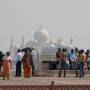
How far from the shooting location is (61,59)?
73.5ft

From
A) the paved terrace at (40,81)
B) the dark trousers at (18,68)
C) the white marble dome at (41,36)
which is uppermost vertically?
the white marble dome at (41,36)

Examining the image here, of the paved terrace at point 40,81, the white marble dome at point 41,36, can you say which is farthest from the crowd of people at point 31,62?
the white marble dome at point 41,36

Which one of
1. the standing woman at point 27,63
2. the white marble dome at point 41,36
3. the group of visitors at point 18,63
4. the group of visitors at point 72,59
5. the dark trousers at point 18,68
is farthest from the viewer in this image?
the white marble dome at point 41,36

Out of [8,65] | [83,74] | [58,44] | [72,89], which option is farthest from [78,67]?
[58,44]

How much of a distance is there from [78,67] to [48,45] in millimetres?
84465

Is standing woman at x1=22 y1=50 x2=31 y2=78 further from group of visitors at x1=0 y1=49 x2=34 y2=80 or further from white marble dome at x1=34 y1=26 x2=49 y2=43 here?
white marble dome at x1=34 y1=26 x2=49 y2=43

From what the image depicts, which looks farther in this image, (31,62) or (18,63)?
(18,63)

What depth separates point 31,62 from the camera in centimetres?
2198

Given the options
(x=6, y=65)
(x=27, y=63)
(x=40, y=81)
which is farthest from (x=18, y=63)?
(x=40, y=81)

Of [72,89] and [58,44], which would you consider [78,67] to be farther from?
[58,44]

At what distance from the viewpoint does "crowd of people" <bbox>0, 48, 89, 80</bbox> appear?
20.6m

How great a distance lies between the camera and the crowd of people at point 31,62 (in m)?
20.6

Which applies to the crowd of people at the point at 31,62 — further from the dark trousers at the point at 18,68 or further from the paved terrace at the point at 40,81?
the paved terrace at the point at 40,81

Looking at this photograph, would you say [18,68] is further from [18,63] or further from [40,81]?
[40,81]
